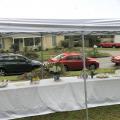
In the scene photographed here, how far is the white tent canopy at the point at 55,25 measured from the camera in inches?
227

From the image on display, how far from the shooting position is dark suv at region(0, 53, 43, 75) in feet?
67.5

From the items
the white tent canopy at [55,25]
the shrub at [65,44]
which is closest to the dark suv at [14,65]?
the white tent canopy at [55,25]

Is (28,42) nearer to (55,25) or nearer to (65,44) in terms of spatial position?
(65,44)

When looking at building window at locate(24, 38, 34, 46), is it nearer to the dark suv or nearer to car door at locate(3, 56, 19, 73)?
the dark suv

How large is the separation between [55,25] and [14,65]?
1516 centimetres

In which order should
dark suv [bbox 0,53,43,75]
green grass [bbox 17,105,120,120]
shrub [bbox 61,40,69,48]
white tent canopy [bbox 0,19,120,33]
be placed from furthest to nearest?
shrub [bbox 61,40,69,48], dark suv [bbox 0,53,43,75], green grass [bbox 17,105,120,120], white tent canopy [bbox 0,19,120,33]

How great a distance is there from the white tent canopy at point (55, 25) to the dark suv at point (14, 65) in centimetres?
1484

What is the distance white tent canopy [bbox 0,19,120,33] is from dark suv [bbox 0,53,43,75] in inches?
584

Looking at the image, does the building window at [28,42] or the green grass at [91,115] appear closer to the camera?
the green grass at [91,115]

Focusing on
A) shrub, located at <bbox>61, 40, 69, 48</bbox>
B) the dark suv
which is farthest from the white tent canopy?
shrub, located at <bbox>61, 40, 69, 48</bbox>

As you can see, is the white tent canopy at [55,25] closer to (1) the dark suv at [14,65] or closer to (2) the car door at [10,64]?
(1) the dark suv at [14,65]
